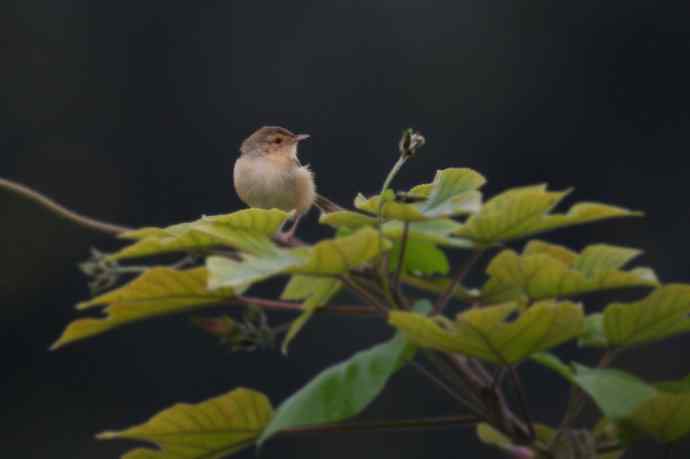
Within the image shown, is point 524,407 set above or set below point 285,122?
above

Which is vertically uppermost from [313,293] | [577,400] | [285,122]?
[313,293]

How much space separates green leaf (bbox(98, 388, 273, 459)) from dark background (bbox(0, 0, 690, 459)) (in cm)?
1074

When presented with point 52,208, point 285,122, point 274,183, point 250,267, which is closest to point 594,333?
point 250,267

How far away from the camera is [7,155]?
49.6 ft

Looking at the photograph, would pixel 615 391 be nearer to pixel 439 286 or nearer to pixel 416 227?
pixel 416 227

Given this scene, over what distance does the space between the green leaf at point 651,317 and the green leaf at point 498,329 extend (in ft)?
0.16

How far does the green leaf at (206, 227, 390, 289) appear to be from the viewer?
85 centimetres

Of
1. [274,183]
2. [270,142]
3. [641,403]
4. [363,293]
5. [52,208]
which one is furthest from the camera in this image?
[270,142]

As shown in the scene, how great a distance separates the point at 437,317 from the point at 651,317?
0.15 metres

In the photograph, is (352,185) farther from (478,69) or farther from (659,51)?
(659,51)

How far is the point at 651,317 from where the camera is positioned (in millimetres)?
887

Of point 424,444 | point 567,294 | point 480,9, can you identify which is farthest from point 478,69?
point 567,294

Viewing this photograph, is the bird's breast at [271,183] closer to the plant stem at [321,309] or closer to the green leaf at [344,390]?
the plant stem at [321,309]

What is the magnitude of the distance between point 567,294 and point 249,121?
1296cm
